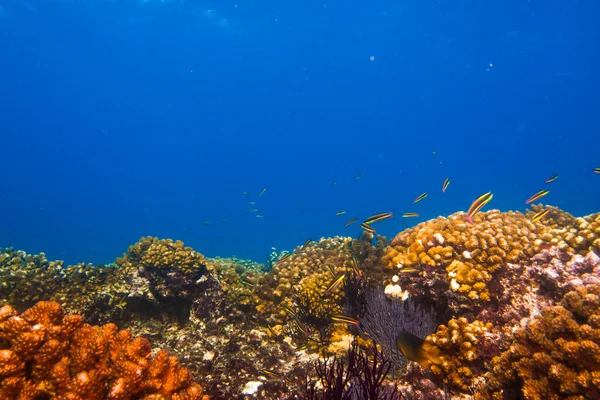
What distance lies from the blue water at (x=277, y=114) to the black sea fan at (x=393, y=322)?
59648 millimetres

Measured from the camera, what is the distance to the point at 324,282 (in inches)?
296

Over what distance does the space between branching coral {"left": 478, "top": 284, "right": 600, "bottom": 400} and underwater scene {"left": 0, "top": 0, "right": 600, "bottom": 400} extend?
0.02 m

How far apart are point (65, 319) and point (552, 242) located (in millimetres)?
8868

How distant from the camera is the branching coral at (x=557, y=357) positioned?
324 cm

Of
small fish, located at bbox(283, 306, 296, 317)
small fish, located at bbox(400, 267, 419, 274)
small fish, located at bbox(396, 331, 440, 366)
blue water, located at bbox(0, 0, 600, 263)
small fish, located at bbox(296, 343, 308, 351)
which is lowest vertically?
small fish, located at bbox(396, 331, 440, 366)

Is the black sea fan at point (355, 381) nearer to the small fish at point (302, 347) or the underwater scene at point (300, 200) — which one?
the underwater scene at point (300, 200)

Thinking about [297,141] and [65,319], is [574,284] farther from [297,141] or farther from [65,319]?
[297,141]

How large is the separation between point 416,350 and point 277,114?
121323 mm

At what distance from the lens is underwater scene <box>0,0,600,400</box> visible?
3932 mm

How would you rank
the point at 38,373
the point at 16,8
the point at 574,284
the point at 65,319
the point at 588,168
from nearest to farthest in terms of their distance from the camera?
the point at 38,373, the point at 65,319, the point at 574,284, the point at 16,8, the point at 588,168

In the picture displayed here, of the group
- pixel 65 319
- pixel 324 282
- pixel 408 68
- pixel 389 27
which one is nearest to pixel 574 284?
pixel 324 282

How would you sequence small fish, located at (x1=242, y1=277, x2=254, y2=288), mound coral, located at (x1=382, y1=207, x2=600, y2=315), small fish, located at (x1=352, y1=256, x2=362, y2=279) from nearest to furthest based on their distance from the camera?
mound coral, located at (x1=382, y1=207, x2=600, y2=315) < small fish, located at (x1=352, y1=256, x2=362, y2=279) < small fish, located at (x1=242, y1=277, x2=254, y2=288)

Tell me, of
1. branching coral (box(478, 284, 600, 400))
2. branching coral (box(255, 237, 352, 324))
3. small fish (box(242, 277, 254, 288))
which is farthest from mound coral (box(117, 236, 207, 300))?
branching coral (box(478, 284, 600, 400))

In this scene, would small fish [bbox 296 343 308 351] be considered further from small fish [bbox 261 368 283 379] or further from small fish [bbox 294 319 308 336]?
small fish [bbox 261 368 283 379]
